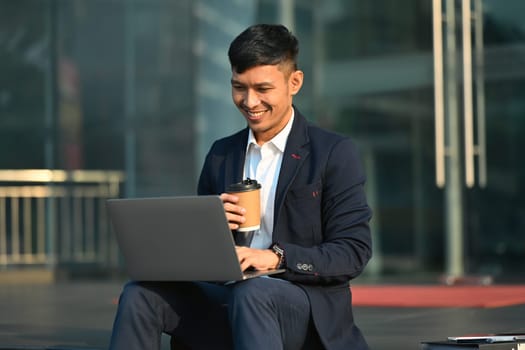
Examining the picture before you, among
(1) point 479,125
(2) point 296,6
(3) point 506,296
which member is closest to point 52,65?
(2) point 296,6

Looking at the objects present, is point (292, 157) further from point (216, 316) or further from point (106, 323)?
point (106, 323)

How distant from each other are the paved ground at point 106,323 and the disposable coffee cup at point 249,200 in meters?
1.04

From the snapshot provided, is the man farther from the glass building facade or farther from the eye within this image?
the glass building facade

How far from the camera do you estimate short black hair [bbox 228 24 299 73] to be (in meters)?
3.30

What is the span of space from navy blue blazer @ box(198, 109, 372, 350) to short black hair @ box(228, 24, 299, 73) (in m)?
0.27

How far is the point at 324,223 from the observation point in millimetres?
3361

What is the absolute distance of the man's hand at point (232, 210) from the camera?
318cm

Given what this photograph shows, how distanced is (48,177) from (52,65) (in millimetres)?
1106

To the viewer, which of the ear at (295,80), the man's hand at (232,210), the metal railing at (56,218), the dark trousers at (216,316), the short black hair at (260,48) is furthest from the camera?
the metal railing at (56,218)

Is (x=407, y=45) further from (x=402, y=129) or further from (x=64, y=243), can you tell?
(x=64, y=243)

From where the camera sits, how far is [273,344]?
3.01 metres

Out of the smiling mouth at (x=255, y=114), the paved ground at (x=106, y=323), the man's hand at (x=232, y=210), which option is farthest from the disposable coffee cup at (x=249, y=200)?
the paved ground at (x=106, y=323)

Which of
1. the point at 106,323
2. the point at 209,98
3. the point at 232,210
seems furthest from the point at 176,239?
the point at 209,98

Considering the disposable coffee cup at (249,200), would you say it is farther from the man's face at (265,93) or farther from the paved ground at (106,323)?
the paved ground at (106,323)
